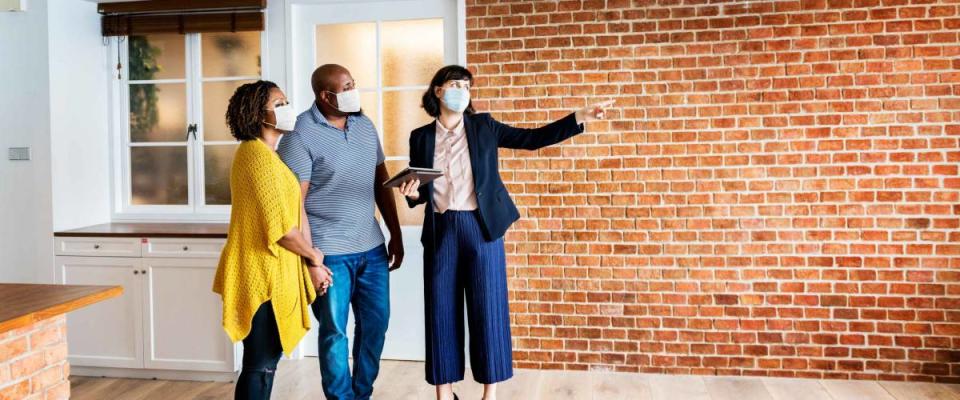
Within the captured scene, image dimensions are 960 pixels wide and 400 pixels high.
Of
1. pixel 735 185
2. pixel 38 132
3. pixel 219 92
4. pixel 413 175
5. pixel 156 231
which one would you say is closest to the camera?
pixel 413 175

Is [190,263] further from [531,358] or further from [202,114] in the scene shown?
[531,358]

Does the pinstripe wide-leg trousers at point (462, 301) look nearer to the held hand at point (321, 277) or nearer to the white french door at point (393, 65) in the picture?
the held hand at point (321, 277)

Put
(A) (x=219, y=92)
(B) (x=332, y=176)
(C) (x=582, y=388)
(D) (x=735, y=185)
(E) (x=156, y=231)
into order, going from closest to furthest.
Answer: (B) (x=332, y=176) < (C) (x=582, y=388) < (D) (x=735, y=185) < (E) (x=156, y=231) < (A) (x=219, y=92)

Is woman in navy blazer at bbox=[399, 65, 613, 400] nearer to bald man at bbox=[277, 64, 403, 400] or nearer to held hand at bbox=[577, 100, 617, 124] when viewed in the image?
held hand at bbox=[577, 100, 617, 124]

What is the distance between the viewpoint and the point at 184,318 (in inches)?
146

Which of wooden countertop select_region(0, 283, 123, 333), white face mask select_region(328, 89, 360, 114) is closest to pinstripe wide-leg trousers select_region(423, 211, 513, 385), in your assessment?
white face mask select_region(328, 89, 360, 114)

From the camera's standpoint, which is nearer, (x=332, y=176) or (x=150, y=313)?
(x=332, y=176)

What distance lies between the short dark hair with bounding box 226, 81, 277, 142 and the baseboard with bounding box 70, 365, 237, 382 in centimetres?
180

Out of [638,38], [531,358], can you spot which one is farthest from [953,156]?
[531,358]

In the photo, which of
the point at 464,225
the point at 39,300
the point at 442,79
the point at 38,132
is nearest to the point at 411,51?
the point at 442,79

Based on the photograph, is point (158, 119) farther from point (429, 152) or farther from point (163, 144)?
point (429, 152)

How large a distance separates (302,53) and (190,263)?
4.32ft

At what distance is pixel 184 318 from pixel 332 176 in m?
1.61

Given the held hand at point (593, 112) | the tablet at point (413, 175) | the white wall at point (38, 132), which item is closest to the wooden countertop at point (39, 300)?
the tablet at point (413, 175)
